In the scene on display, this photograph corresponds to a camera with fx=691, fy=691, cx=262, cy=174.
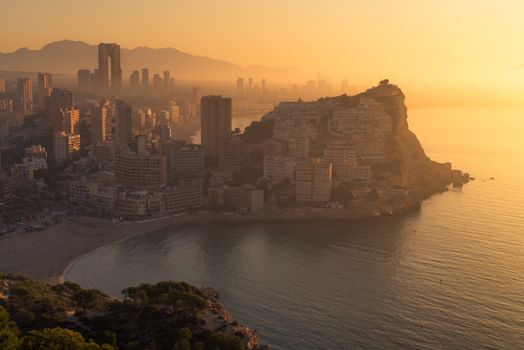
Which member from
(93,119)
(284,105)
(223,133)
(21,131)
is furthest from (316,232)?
(21,131)

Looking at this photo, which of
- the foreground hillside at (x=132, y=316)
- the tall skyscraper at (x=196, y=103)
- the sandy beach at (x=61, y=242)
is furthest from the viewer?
the tall skyscraper at (x=196, y=103)

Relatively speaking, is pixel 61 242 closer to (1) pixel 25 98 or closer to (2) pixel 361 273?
(2) pixel 361 273

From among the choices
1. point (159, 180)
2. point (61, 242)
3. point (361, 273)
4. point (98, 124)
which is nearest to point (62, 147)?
point (98, 124)

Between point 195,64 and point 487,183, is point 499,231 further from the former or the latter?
point 195,64

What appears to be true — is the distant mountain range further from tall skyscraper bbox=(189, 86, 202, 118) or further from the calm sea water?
the calm sea water

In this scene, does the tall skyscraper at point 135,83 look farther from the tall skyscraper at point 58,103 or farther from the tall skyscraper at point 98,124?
the tall skyscraper at point 98,124

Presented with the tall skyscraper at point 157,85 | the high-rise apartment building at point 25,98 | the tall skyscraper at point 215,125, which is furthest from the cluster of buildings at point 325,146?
the tall skyscraper at point 157,85
